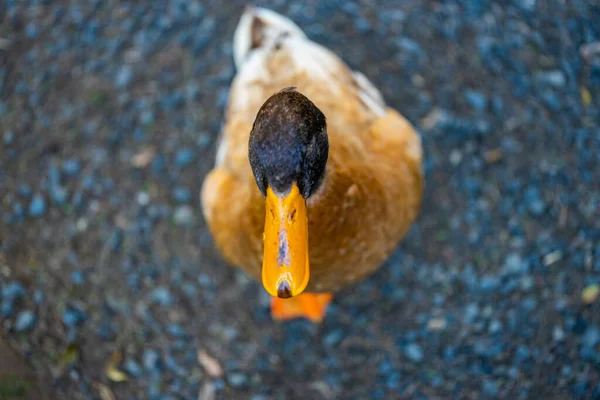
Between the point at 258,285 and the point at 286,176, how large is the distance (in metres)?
1.27

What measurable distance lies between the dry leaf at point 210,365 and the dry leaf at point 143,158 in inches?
38.6

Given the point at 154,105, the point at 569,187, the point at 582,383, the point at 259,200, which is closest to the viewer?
the point at 259,200

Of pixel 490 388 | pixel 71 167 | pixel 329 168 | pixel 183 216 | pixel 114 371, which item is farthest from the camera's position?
pixel 71 167

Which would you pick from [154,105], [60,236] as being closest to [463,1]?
[154,105]

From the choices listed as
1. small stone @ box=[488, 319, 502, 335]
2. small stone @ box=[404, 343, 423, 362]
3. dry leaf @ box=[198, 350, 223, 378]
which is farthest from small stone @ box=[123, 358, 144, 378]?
small stone @ box=[488, 319, 502, 335]

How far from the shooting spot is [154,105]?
290 cm

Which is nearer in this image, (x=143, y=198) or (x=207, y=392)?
(x=207, y=392)

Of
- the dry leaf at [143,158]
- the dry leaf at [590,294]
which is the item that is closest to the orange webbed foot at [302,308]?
the dry leaf at [143,158]

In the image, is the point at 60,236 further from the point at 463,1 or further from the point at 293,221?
the point at 463,1

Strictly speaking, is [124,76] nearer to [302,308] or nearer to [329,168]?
[302,308]

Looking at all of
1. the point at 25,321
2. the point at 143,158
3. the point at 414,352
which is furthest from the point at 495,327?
the point at 25,321

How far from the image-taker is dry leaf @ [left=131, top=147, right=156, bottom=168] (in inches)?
112

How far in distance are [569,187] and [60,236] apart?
251 cm

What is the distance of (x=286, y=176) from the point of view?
58.0 inches
